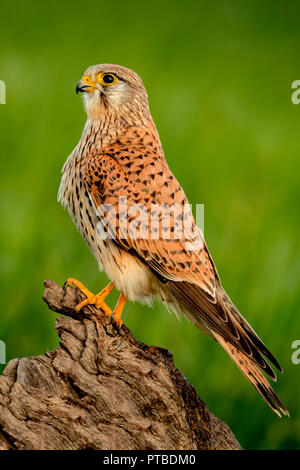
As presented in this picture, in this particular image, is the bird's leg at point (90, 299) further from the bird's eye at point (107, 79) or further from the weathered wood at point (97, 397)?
the bird's eye at point (107, 79)

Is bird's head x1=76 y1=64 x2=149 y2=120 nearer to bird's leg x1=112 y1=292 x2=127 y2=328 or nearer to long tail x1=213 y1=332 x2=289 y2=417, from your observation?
bird's leg x1=112 y1=292 x2=127 y2=328

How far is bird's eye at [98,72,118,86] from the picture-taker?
409 centimetres

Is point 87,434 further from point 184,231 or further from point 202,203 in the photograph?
point 202,203

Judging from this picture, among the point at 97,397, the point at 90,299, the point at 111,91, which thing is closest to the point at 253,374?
the point at 97,397

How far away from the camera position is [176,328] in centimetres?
508

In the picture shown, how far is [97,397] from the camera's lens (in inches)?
138

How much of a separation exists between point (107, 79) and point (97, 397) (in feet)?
5.89

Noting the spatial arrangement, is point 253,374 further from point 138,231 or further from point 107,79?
point 107,79

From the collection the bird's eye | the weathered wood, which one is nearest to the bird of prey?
the bird's eye

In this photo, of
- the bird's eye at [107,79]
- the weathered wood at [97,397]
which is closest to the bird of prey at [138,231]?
the bird's eye at [107,79]
